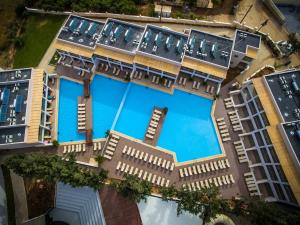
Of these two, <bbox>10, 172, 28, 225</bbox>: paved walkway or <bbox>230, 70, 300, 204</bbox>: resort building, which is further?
<bbox>10, 172, 28, 225</bbox>: paved walkway

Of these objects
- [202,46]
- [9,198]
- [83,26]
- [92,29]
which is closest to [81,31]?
[83,26]

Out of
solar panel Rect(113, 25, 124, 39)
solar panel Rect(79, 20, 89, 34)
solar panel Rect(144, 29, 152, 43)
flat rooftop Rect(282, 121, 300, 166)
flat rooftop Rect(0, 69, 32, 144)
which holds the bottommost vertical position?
flat rooftop Rect(282, 121, 300, 166)

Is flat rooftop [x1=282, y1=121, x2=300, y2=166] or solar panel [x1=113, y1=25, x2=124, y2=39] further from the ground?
solar panel [x1=113, y1=25, x2=124, y2=39]

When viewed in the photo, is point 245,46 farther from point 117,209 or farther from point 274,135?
point 117,209

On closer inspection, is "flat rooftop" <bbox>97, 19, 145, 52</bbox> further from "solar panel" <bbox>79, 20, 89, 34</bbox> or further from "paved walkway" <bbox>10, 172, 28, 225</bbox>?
"paved walkway" <bbox>10, 172, 28, 225</bbox>

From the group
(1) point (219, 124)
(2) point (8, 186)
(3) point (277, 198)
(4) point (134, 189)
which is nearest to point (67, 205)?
(2) point (8, 186)

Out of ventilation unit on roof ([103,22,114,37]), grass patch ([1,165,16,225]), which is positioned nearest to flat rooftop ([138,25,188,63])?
ventilation unit on roof ([103,22,114,37])

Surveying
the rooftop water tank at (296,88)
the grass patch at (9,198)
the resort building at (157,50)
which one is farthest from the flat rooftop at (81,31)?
the rooftop water tank at (296,88)
